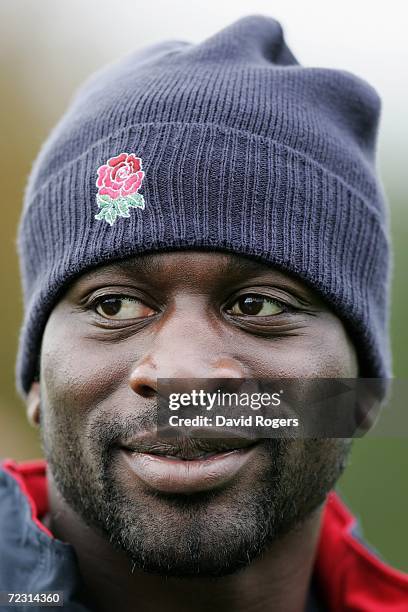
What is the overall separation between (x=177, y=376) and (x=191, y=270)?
335 millimetres

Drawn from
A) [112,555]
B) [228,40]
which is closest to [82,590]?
[112,555]

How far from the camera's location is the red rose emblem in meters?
2.40

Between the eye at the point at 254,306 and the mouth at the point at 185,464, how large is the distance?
14.9 inches

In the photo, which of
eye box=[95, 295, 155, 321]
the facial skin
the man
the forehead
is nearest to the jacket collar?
the man

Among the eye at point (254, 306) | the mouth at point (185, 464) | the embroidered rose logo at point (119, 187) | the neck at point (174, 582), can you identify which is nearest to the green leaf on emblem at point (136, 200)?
the embroidered rose logo at point (119, 187)

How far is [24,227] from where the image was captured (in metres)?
2.83

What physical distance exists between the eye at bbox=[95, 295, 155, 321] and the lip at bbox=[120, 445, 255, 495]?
395 mm

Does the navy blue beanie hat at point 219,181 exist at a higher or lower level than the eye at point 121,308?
higher

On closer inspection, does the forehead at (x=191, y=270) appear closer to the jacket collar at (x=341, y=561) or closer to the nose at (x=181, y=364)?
the nose at (x=181, y=364)

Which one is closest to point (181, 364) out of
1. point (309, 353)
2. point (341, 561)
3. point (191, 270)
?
point (191, 270)

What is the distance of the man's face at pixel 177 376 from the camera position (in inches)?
85.0

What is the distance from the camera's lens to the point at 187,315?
226 centimetres

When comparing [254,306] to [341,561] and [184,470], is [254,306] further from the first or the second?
[341,561]

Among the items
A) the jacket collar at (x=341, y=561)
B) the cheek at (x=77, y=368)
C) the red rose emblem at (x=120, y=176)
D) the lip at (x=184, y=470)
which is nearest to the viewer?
the lip at (x=184, y=470)
